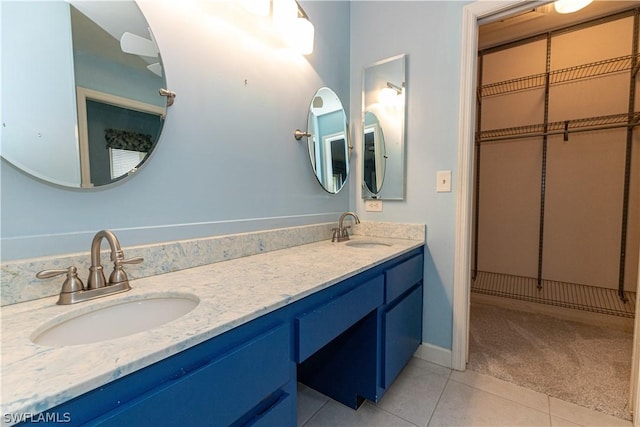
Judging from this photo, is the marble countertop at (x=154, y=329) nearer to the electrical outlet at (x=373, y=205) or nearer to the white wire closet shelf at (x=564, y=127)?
the electrical outlet at (x=373, y=205)

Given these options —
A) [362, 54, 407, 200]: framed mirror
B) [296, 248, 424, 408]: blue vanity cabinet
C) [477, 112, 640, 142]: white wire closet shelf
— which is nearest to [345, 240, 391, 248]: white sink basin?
[296, 248, 424, 408]: blue vanity cabinet

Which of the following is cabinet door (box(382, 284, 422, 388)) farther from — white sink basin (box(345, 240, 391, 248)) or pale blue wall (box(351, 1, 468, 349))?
white sink basin (box(345, 240, 391, 248))

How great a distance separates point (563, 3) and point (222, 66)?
6.67 ft

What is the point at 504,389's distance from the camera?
4.95ft

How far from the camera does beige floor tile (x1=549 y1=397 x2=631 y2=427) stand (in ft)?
4.18

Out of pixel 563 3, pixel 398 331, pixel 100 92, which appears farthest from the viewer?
pixel 563 3

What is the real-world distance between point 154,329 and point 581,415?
1.89 m

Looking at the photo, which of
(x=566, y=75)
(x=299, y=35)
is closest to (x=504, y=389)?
(x=299, y=35)

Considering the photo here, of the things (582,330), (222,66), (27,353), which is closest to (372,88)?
(222,66)

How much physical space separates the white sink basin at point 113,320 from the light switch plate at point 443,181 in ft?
4.80

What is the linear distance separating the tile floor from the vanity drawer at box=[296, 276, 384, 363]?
579 mm

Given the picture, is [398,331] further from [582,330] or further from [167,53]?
[582,330]

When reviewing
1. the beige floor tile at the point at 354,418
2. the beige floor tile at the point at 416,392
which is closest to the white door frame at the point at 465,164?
the beige floor tile at the point at 416,392

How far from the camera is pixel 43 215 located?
77 cm
